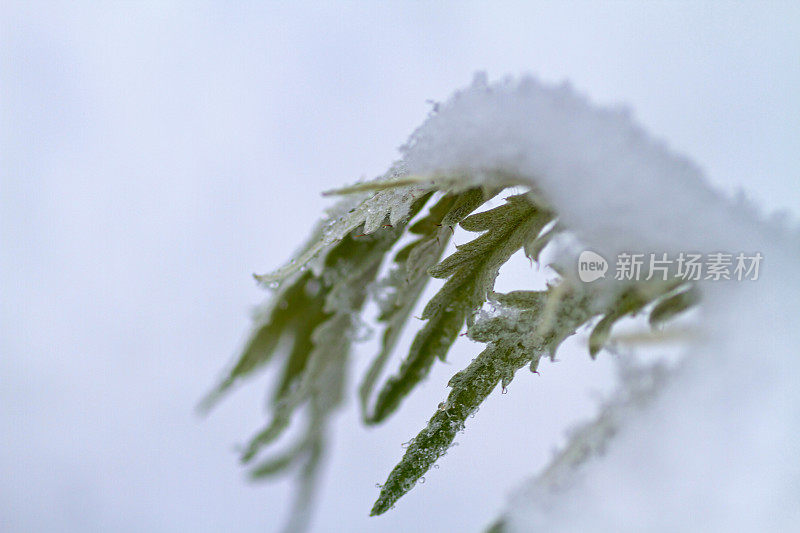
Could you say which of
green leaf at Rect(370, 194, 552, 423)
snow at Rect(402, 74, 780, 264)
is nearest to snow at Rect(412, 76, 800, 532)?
snow at Rect(402, 74, 780, 264)

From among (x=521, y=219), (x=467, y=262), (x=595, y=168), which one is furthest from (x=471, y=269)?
(x=595, y=168)

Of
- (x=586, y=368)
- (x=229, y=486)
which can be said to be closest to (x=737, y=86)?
(x=586, y=368)

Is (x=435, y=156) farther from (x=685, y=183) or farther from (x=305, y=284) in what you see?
(x=305, y=284)

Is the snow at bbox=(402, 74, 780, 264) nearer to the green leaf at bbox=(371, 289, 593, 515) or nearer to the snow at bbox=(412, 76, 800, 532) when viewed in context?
the snow at bbox=(412, 76, 800, 532)

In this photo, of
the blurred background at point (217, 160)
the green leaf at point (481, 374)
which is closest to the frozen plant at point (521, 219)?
the green leaf at point (481, 374)

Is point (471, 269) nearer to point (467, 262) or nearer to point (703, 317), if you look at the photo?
point (467, 262)

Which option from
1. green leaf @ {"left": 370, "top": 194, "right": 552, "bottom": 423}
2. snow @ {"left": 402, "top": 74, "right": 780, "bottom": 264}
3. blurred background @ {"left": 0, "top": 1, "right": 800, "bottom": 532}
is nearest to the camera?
snow @ {"left": 402, "top": 74, "right": 780, "bottom": 264}

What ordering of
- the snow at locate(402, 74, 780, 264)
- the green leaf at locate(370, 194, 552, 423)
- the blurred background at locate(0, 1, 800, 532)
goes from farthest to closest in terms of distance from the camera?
the blurred background at locate(0, 1, 800, 532) → the green leaf at locate(370, 194, 552, 423) → the snow at locate(402, 74, 780, 264)

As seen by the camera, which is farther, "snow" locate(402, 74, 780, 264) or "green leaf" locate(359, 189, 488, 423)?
"green leaf" locate(359, 189, 488, 423)
